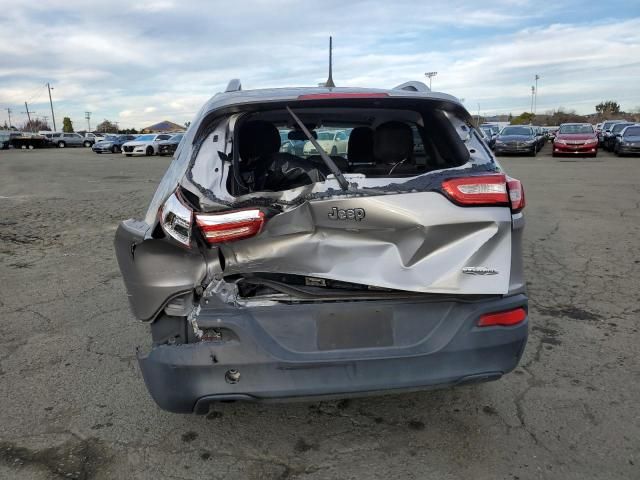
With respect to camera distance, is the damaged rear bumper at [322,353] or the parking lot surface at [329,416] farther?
the parking lot surface at [329,416]

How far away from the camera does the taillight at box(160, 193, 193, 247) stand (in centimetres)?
236

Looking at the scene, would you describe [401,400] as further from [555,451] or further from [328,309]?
[328,309]

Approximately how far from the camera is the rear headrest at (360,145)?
4043mm

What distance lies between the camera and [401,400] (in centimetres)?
320

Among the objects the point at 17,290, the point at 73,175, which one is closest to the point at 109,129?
the point at 73,175

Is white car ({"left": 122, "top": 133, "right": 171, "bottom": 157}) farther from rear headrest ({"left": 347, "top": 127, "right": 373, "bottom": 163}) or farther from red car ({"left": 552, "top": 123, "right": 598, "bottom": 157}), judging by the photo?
rear headrest ({"left": 347, "top": 127, "right": 373, "bottom": 163})

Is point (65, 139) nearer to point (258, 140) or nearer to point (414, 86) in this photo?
point (258, 140)

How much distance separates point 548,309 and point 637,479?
90.9 inches

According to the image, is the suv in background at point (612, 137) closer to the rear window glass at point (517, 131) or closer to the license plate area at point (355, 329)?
the rear window glass at point (517, 131)

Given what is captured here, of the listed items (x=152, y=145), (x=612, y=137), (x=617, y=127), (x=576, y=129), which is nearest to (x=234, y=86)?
(x=576, y=129)

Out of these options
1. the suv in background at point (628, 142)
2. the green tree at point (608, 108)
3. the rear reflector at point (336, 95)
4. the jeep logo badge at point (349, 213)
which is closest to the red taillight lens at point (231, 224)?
the jeep logo badge at point (349, 213)

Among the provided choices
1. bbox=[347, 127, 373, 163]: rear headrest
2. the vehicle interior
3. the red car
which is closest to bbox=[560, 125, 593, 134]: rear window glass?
the red car

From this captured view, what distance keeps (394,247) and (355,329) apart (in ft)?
1.37

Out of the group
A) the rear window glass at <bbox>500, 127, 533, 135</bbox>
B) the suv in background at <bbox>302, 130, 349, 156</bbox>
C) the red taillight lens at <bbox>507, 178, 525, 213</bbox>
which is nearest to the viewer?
the red taillight lens at <bbox>507, 178, 525, 213</bbox>
